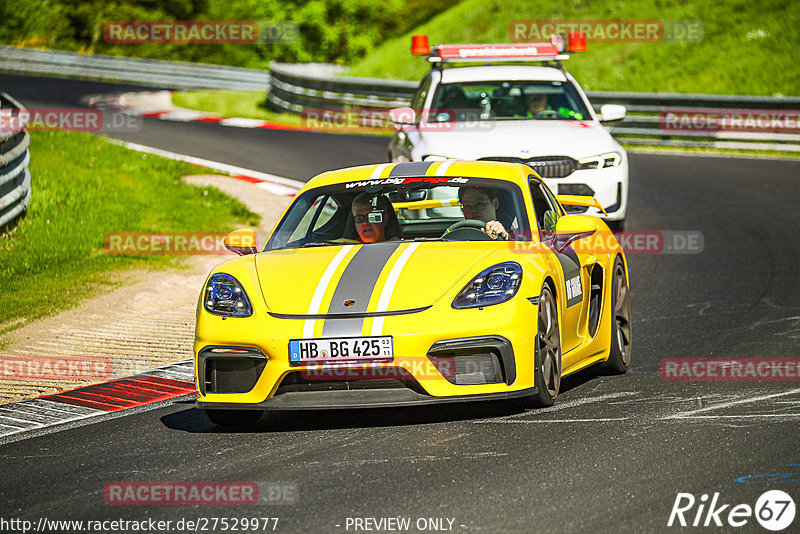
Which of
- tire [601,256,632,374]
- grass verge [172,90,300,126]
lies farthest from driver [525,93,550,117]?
grass verge [172,90,300,126]

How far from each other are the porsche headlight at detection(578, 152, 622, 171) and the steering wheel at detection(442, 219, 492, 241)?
544cm

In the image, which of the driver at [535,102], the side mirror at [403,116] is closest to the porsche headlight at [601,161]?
the driver at [535,102]

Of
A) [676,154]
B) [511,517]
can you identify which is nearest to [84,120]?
[676,154]

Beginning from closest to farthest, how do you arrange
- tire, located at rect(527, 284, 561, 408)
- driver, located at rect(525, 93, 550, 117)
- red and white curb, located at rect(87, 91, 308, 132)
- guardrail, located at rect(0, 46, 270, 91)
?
1. tire, located at rect(527, 284, 561, 408)
2. driver, located at rect(525, 93, 550, 117)
3. red and white curb, located at rect(87, 91, 308, 132)
4. guardrail, located at rect(0, 46, 270, 91)

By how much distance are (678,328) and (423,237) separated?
265 cm

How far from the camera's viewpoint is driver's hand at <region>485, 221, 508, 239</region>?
7.86m

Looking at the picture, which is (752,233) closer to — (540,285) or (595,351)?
(595,351)

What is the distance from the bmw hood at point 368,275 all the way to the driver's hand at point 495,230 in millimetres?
330

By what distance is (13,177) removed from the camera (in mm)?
13898

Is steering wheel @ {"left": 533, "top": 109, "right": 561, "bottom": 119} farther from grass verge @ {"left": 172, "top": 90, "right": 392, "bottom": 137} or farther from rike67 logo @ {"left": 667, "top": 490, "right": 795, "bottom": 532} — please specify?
grass verge @ {"left": 172, "top": 90, "right": 392, "bottom": 137}

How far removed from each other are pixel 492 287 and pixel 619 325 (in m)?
1.99

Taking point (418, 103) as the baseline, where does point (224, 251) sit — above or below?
below

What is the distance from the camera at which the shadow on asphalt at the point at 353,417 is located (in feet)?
23.4

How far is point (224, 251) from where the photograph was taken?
14.0m
